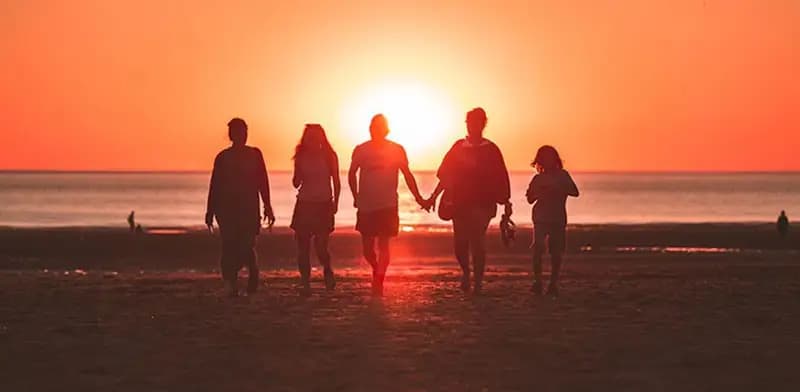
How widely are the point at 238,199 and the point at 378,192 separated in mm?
1406

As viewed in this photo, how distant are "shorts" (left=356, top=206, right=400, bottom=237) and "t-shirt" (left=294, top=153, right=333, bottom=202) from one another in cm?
44

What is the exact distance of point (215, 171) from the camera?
Result: 1545cm

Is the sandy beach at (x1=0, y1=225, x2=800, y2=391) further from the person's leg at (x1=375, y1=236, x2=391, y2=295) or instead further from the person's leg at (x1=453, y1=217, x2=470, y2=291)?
the person's leg at (x1=453, y1=217, x2=470, y2=291)

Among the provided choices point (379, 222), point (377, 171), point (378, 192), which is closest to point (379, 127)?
point (377, 171)

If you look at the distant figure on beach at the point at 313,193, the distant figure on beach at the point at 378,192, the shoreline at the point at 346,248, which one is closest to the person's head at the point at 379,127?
the distant figure on beach at the point at 378,192

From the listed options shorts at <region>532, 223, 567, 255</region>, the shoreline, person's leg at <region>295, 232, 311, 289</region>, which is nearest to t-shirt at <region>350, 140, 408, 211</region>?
person's leg at <region>295, 232, 311, 289</region>

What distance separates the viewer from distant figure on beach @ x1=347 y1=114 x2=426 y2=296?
51.0 ft

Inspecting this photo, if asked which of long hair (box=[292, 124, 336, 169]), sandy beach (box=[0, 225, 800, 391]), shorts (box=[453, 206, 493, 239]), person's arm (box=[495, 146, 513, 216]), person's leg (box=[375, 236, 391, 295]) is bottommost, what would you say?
sandy beach (box=[0, 225, 800, 391])

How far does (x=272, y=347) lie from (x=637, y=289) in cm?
668

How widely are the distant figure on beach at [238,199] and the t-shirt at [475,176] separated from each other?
1858 millimetres

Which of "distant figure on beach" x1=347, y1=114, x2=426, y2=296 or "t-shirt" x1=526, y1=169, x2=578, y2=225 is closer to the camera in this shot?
"distant figure on beach" x1=347, y1=114, x2=426, y2=296

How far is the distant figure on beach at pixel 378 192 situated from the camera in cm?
1555

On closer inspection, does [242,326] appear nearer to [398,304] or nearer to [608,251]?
[398,304]

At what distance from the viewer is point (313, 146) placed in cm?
1588
